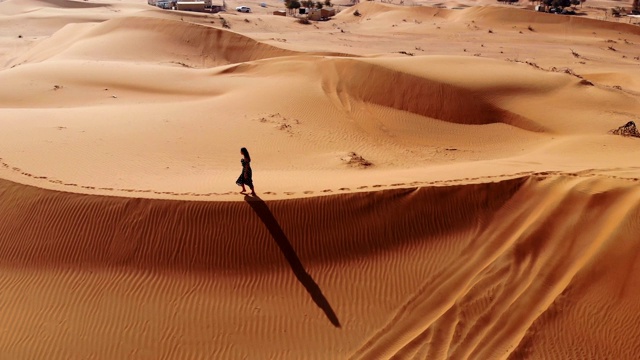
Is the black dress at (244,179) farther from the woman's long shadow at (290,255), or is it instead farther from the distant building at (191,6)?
the distant building at (191,6)

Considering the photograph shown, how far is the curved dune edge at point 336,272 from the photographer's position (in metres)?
6.77

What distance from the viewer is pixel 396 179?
9297 millimetres

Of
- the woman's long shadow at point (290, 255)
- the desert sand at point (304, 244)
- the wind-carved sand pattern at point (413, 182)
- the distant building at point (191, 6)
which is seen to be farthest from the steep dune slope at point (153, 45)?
the woman's long shadow at point (290, 255)

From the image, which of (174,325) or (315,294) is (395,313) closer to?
(315,294)

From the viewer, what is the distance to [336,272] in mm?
7746

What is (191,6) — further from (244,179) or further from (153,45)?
(244,179)

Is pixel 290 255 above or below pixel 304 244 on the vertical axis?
below

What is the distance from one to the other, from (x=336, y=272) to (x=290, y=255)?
2.47ft

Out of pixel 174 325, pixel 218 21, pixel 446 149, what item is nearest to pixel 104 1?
pixel 218 21

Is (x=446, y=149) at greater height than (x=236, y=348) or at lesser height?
greater

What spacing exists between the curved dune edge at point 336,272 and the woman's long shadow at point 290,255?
0.02 meters

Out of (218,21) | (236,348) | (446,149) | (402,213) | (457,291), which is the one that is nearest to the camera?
(236,348)

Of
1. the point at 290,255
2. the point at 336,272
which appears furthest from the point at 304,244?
the point at 336,272

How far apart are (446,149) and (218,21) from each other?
32.5 metres
